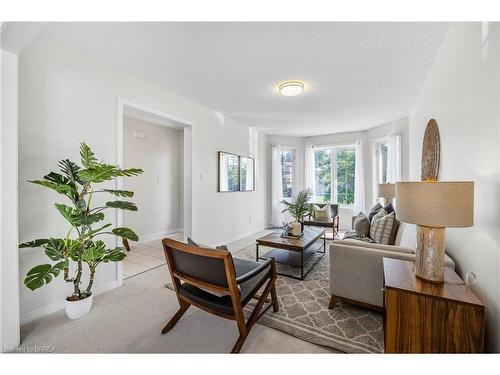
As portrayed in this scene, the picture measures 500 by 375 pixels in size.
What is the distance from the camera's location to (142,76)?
2.65 meters

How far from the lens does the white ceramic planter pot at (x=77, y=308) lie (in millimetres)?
1817

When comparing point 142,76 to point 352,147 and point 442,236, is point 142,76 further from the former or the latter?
point 352,147

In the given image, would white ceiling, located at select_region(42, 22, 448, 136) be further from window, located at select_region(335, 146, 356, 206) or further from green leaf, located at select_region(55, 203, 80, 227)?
window, located at select_region(335, 146, 356, 206)

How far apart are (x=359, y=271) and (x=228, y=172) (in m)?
2.99

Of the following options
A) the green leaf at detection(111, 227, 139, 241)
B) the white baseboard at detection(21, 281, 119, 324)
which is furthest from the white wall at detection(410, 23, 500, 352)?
the white baseboard at detection(21, 281, 119, 324)

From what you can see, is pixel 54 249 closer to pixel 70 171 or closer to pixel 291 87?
pixel 70 171

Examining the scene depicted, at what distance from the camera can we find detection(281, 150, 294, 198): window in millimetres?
6043

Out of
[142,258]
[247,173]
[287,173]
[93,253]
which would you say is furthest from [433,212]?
[287,173]

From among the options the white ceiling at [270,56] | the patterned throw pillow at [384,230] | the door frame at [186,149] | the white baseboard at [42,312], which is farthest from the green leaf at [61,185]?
the patterned throw pillow at [384,230]

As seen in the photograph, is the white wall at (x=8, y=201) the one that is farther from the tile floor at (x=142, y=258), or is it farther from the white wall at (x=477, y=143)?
the white wall at (x=477, y=143)

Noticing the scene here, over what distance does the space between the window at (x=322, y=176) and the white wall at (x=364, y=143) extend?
0.98 ft
